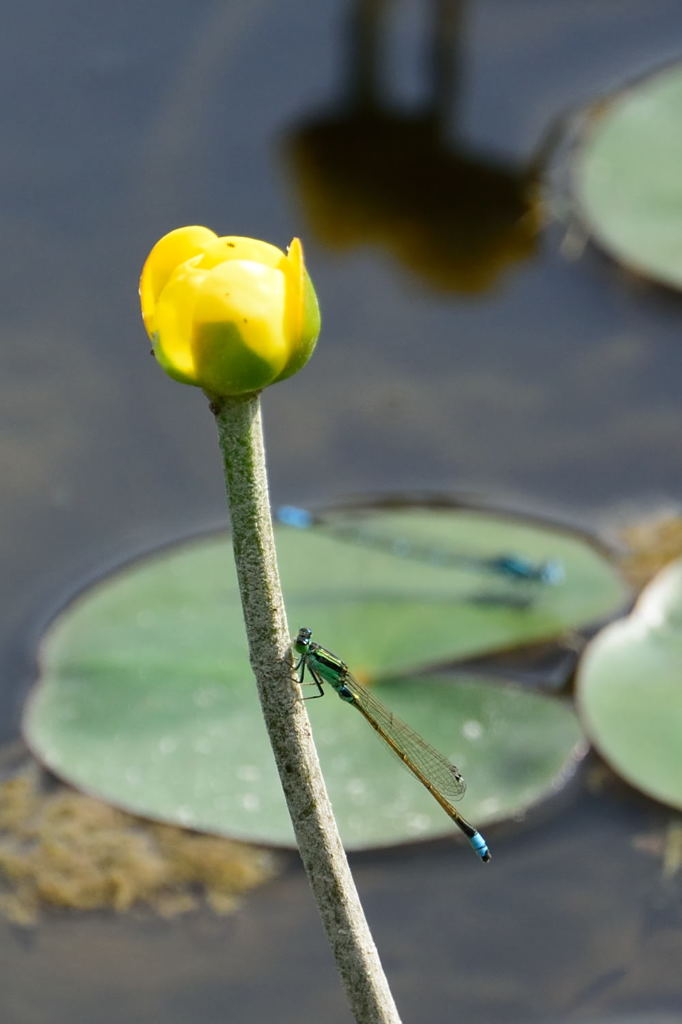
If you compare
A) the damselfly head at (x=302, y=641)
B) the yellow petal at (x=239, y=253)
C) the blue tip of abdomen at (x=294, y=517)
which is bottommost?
the yellow petal at (x=239, y=253)

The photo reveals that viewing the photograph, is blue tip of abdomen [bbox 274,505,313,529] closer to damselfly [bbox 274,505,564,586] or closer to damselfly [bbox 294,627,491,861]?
damselfly [bbox 274,505,564,586]

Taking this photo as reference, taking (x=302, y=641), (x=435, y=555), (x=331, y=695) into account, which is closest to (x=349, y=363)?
(x=435, y=555)

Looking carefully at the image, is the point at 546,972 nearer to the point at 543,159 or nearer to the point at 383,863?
the point at 383,863

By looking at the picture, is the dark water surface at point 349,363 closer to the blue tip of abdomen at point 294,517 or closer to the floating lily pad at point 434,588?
the blue tip of abdomen at point 294,517

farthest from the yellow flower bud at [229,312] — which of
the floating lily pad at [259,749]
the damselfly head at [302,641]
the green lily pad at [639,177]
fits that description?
the green lily pad at [639,177]

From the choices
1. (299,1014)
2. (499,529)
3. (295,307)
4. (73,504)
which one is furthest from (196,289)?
(73,504)

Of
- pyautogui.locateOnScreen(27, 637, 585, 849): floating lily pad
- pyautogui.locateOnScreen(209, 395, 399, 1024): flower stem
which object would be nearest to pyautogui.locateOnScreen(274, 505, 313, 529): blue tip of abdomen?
pyautogui.locateOnScreen(27, 637, 585, 849): floating lily pad
